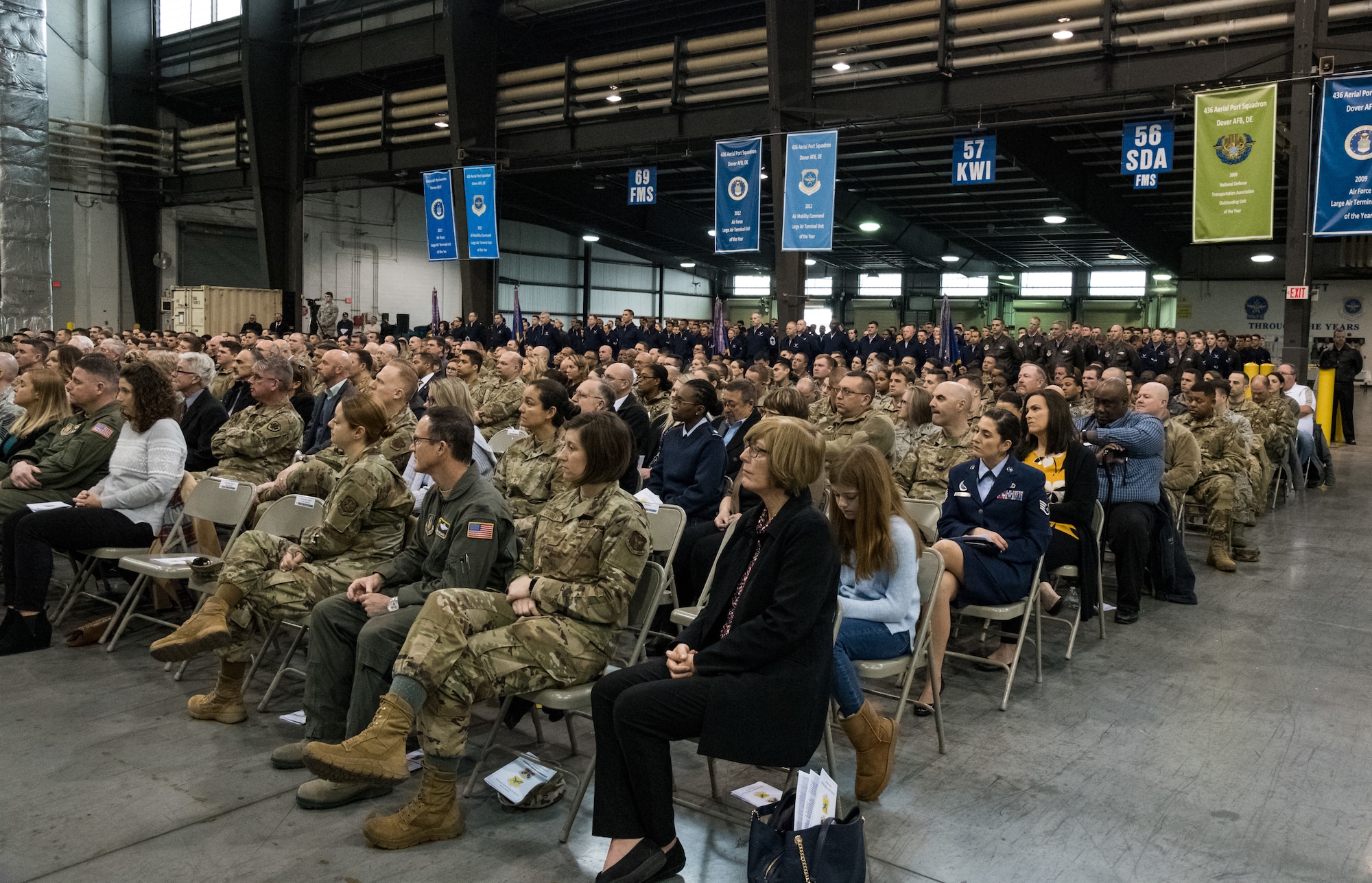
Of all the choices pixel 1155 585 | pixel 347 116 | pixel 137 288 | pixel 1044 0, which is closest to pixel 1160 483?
pixel 1155 585

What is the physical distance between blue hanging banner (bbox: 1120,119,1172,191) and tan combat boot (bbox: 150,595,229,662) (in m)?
11.8

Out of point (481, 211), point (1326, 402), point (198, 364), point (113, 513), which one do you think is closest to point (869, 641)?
point (113, 513)

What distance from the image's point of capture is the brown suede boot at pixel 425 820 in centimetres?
283

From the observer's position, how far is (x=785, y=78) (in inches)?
534

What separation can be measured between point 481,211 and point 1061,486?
13.3 metres

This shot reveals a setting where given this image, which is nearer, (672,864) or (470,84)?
(672,864)

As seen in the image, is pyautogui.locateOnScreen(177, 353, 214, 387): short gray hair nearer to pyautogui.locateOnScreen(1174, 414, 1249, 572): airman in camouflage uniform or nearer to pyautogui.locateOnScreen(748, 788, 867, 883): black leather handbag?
pyautogui.locateOnScreen(748, 788, 867, 883): black leather handbag

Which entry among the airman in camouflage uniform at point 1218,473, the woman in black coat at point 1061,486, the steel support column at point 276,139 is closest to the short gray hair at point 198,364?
the woman in black coat at point 1061,486

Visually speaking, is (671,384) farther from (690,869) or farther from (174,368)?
(690,869)

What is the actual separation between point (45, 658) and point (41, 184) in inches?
654

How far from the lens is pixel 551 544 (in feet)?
10.6

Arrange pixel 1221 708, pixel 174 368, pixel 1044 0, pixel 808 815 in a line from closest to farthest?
pixel 808 815 < pixel 1221 708 < pixel 174 368 < pixel 1044 0

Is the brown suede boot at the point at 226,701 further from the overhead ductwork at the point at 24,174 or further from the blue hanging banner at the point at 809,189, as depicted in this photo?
the overhead ductwork at the point at 24,174

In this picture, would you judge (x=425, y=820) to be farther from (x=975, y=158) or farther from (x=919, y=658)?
(x=975, y=158)
